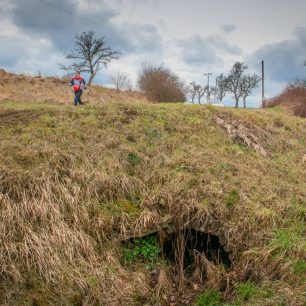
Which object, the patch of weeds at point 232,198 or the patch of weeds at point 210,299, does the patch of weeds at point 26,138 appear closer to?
the patch of weeds at point 232,198

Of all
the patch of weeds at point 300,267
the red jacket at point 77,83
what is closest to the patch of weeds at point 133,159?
the patch of weeds at point 300,267

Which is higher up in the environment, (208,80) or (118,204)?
(208,80)

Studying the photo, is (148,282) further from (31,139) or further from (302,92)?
(302,92)

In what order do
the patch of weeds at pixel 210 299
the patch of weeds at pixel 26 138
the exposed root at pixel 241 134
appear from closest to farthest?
the patch of weeds at pixel 210 299, the patch of weeds at pixel 26 138, the exposed root at pixel 241 134

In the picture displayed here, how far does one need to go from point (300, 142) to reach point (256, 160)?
462cm

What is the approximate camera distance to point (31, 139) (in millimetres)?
8898

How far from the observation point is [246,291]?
595 cm

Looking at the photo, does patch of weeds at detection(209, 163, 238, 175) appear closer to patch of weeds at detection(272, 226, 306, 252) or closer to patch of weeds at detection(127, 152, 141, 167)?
patch of weeds at detection(127, 152, 141, 167)

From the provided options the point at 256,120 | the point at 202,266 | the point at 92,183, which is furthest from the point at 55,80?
the point at 202,266

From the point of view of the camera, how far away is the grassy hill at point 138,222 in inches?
238

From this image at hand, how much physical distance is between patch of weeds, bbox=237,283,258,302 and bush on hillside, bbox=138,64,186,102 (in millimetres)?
19424

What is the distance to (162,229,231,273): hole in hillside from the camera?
290 inches

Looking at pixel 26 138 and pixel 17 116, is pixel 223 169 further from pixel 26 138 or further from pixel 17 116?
pixel 17 116

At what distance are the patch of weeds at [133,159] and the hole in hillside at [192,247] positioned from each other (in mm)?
2012
